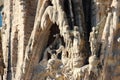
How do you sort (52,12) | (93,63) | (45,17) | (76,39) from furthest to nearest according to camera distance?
(45,17) < (52,12) < (76,39) < (93,63)

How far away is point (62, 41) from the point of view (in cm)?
1125

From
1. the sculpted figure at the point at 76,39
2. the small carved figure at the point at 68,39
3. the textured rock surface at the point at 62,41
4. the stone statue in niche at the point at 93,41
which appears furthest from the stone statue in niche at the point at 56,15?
the stone statue in niche at the point at 93,41

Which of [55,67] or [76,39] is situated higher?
[76,39]

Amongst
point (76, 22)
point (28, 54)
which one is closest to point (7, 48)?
point (28, 54)

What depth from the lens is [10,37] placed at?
1277cm

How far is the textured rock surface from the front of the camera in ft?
33.6

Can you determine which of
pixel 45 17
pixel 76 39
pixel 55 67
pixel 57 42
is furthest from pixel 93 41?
pixel 45 17

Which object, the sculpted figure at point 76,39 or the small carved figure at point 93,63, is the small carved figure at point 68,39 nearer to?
the sculpted figure at point 76,39

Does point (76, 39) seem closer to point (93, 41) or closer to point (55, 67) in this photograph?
point (93, 41)

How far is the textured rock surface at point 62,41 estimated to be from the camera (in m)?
10.2

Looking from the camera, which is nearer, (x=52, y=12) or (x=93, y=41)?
(x=93, y=41)

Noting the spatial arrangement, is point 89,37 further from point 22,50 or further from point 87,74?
point 22,50

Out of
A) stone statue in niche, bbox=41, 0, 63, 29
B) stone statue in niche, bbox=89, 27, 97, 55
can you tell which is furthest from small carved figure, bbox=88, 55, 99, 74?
stone statue in niche, bbox=41, 0, 63, 29

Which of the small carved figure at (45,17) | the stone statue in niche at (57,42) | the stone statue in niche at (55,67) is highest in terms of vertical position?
the small carved figure at (45,17)
